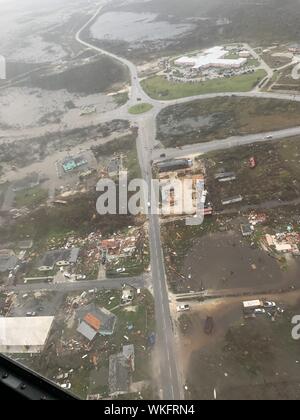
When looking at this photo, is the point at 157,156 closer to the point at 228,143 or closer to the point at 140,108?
the point at 228,143

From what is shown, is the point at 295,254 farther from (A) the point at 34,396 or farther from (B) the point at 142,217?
(A) the point at 34,396

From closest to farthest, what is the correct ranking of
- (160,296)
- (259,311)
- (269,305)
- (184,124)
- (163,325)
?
1. (259,311)
2. (269,305)
3. (163,325)
4. (160,296)
5. (184,124)

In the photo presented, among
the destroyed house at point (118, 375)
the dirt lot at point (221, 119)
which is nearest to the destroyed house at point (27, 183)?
the dirt lot at point (221, 119)

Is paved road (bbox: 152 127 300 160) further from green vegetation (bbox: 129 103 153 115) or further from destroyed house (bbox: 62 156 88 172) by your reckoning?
green vegetation (bbox: 129 103 153 115)

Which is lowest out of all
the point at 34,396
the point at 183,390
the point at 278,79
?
the point at 183,390

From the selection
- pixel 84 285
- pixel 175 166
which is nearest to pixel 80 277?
pixel 84 285

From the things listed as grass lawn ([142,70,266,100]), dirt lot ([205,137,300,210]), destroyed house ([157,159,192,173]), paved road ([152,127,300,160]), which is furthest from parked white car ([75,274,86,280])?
grass lawn ([142,70,266,100])

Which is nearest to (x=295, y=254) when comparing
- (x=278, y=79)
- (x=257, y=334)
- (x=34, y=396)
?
(x=257, y=334)

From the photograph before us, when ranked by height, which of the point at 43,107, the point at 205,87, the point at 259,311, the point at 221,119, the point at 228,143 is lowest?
the point at 43,107
